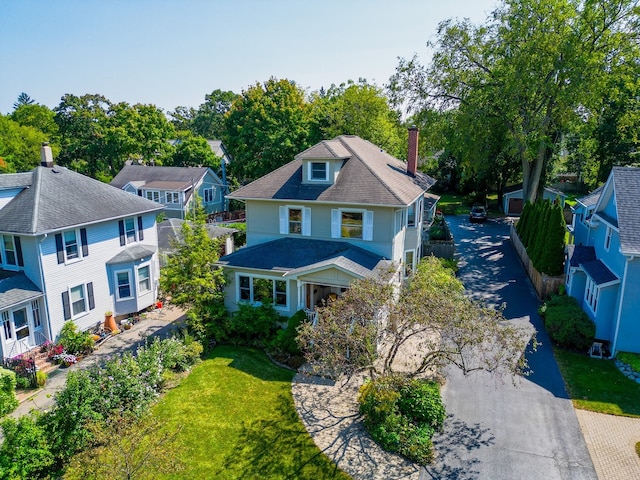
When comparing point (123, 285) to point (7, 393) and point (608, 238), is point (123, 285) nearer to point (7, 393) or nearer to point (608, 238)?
point (7, 393)

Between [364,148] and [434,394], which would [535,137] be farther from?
[434,394]

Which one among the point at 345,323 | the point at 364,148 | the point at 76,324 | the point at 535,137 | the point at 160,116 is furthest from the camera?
the point at 160,116

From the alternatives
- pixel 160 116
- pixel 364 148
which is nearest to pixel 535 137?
pixel 364 148

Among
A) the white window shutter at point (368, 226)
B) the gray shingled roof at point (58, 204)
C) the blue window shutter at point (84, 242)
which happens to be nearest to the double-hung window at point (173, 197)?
the gray shingled roof at point (58, 204)

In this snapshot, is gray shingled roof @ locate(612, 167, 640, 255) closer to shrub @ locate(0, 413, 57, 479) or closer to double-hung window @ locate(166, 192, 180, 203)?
shrub @ locate(0, 413, 57, 479)

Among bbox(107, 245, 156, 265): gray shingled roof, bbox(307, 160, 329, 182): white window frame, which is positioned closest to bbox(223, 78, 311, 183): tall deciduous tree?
bbox(307, 160, 329, 182): white window frame
